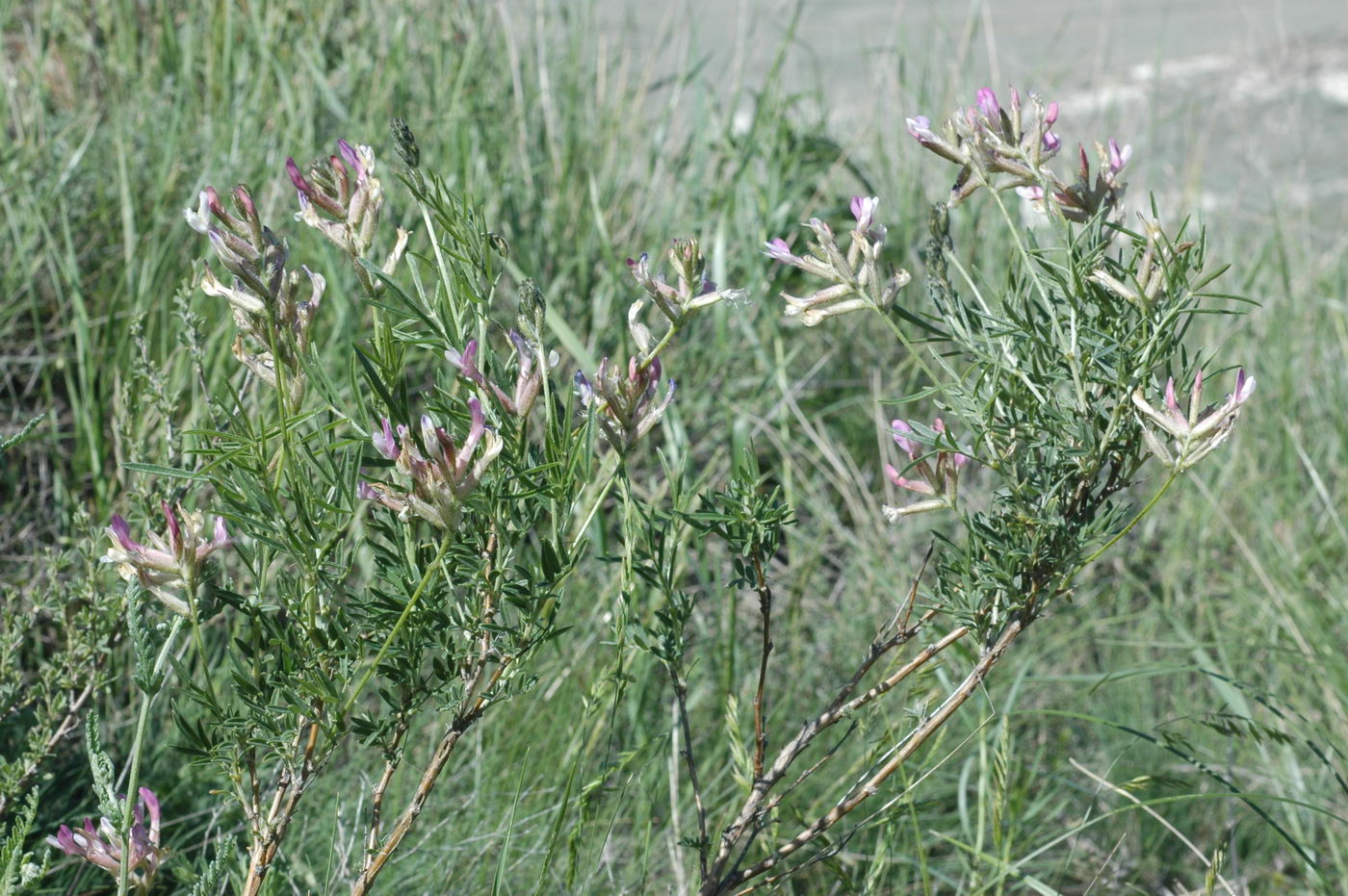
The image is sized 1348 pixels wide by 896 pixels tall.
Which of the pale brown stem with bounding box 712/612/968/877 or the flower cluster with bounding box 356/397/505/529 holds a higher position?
the flower cluster with bounding box 356/397/505/529

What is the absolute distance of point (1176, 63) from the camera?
5.60m

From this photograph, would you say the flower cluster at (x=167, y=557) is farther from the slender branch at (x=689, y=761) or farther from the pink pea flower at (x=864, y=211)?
the pink pea flower at (x=864, y=211)

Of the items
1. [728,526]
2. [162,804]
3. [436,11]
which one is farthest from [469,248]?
[436,11]

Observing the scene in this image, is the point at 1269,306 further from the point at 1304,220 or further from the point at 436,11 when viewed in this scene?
the point at 436,11

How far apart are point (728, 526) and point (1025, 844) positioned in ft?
3.30

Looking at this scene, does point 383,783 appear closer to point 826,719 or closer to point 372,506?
point 372,506

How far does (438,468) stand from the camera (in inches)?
35.0

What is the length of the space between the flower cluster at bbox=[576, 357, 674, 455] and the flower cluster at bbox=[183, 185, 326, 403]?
217mm

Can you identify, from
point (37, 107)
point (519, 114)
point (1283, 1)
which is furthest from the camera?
point (1283, 1)

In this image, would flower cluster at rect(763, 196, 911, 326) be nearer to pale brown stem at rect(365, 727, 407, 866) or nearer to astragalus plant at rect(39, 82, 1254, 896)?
astragalus plant at rect(39, 82, 1254, 896)

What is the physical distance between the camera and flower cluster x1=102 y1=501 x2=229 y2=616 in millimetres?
933

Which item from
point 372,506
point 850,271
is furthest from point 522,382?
point 850,271

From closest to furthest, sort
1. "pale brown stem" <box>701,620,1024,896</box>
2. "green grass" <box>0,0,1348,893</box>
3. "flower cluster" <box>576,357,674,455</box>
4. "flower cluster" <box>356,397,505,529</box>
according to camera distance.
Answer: "flower cluster" <box>356,397,505,529</box>
"flower cluster" <box>576,357,674,455</box>
"pale brown stem" <box>701,620,1024,896</box>
"green grass" <box>0,0,1348,893</box>

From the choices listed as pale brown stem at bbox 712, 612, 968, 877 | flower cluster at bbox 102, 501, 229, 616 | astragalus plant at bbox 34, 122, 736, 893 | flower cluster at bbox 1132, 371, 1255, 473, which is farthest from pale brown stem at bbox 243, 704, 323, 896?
flower cluster at bbox 1132, 371, 1255, 473
